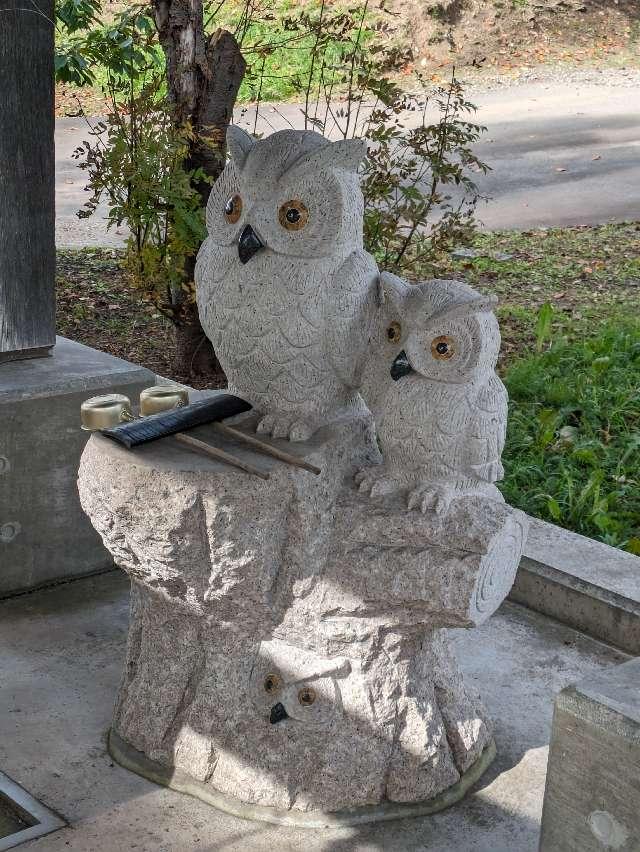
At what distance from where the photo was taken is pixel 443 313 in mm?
3160

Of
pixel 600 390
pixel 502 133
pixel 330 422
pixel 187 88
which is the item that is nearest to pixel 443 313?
pixel 330 422

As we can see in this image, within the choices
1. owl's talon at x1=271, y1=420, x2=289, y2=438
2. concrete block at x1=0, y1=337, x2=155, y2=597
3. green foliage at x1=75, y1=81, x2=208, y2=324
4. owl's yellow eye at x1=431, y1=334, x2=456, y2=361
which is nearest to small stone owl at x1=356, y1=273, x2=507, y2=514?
owl's yellow eye at x1=431, y1=334, x2=456, y2=361

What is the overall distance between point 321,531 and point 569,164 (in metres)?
9.20

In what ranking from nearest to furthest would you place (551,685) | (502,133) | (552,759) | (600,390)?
A: 1. (552,759)
2. (551,685)
3. (600,390)
4. (502,133)

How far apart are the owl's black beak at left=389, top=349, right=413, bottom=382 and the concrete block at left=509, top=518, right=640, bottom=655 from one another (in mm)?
1628

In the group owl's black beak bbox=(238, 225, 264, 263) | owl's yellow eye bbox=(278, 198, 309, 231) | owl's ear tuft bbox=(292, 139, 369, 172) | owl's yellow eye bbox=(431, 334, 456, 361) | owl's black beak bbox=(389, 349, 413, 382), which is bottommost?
owl's black beak bbox=(389, 349, 413, 382)

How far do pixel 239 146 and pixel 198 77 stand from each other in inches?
117

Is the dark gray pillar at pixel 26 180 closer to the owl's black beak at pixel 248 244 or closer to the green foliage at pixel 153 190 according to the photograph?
the green foliage at pixel 153 190

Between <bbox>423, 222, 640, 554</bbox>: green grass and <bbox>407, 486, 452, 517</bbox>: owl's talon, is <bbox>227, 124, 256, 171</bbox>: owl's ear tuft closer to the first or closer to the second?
<bbox>407, 486, 452, 517</bbox>: owl's talon

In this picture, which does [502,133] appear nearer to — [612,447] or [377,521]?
[612,447]

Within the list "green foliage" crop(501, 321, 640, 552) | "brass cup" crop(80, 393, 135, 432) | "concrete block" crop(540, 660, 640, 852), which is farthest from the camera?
"green foliage" crop(501, 321, 640, 552)

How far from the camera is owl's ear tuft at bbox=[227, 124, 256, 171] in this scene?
3.37 meters

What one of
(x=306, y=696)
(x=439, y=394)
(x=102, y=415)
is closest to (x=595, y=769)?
(x=306, y=696)

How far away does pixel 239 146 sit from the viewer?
338 centimetres
